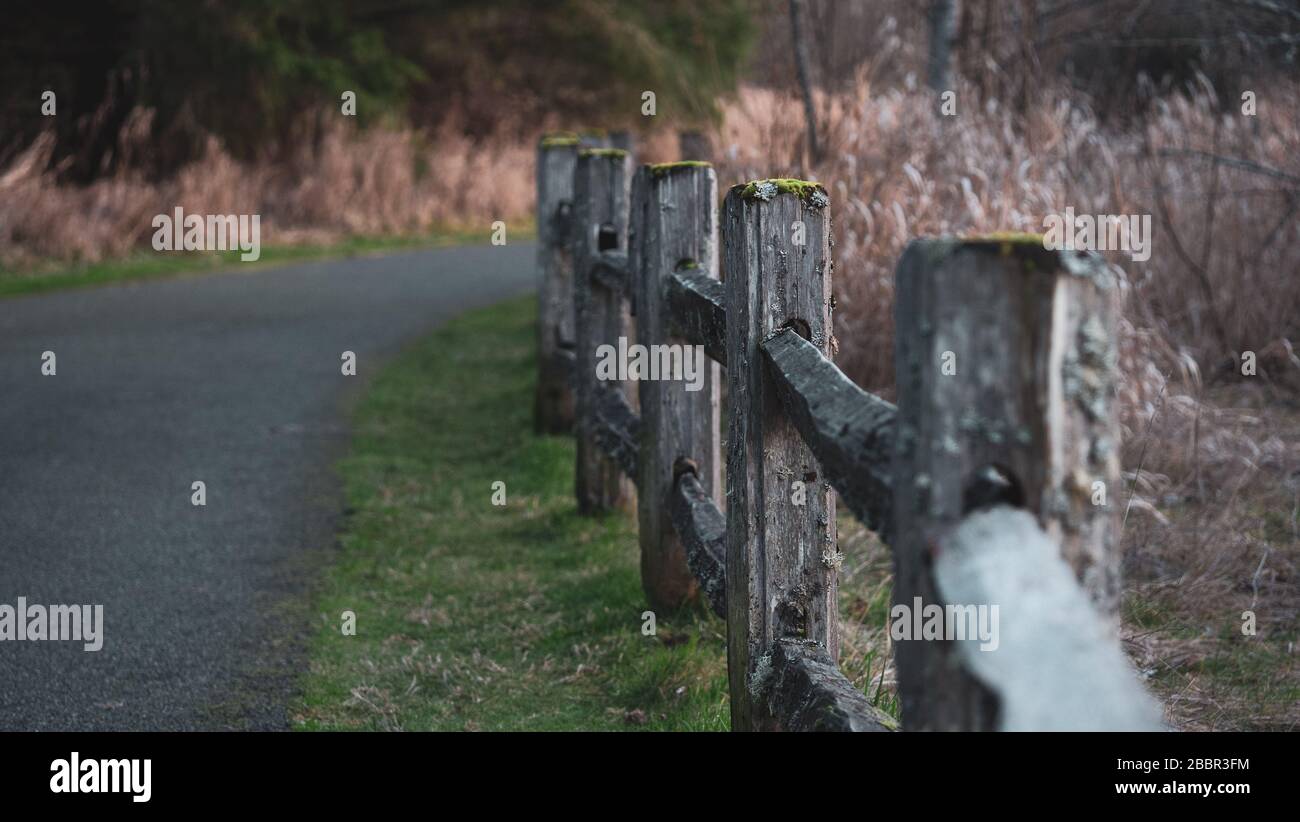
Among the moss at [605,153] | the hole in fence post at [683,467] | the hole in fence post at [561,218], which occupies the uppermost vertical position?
the moss at [605,153]

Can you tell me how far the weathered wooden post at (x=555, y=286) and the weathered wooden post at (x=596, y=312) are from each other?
96 centimetres

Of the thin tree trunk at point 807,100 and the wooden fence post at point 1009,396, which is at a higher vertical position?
the thin tree trunk at point 807,100

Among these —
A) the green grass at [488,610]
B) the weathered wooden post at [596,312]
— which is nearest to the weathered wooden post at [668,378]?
the green grass at [488,610]

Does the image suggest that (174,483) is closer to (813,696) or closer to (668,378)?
(668,378)

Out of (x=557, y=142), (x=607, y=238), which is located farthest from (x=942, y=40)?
(x=607, y=238)

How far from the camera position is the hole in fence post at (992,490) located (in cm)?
172

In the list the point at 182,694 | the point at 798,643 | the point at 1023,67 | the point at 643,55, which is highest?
the point at 643,55

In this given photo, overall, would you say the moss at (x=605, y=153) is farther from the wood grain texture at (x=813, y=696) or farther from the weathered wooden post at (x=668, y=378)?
the wood grain texture at (x=813, y=696)

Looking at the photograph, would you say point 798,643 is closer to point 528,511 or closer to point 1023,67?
point 528,511

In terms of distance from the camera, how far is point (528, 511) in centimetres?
611

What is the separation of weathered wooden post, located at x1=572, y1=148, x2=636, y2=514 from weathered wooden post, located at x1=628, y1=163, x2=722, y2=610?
1038 millimetres

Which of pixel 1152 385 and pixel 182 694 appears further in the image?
pixel 1152 385
